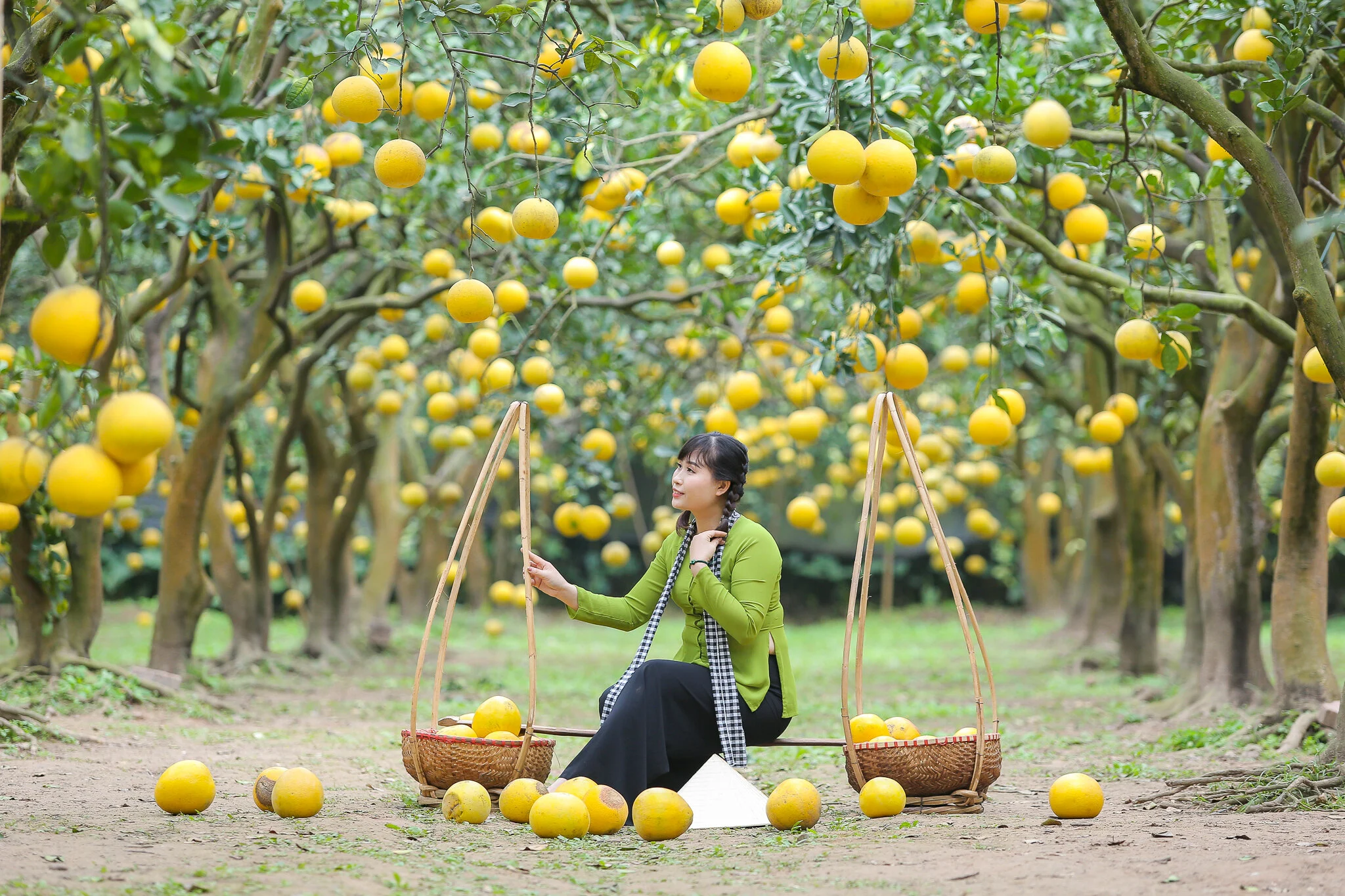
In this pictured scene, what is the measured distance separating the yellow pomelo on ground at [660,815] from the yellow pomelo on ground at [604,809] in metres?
0.07

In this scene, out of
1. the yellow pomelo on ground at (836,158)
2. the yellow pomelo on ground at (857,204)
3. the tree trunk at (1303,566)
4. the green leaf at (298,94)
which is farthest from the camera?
the tree trunk at (1303,566)

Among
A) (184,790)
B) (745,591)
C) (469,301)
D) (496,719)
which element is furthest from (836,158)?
(184,790)

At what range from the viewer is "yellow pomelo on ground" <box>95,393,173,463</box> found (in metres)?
2.19

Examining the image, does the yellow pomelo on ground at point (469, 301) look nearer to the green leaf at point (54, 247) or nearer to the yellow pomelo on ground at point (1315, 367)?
the green leaf at point (54, 247)

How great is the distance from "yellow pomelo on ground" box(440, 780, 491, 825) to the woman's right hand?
0.58 meters

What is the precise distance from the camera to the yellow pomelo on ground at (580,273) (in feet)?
15.8

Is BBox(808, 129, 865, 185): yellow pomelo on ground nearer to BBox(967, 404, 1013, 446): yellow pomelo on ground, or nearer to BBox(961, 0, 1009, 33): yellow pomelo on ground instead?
BBox(961, 0, 1009, 33): yellow pomelo on ground

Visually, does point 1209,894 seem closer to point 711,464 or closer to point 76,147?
point 711,464

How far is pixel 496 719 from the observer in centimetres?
382

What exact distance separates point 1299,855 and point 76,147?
2801 mm

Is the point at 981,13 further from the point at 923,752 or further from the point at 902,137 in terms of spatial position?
the point at 923,752

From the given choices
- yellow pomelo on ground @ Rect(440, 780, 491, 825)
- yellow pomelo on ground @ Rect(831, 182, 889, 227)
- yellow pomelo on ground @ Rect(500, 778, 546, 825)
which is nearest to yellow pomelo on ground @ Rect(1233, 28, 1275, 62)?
yellow pomelo on ground @ Rect(831, 182, 889, 227)

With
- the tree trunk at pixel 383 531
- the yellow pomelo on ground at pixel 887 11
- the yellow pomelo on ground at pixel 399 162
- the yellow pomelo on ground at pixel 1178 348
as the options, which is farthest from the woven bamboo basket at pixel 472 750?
the tree trunk at pixel 383 531

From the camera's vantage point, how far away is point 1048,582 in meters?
15.0
